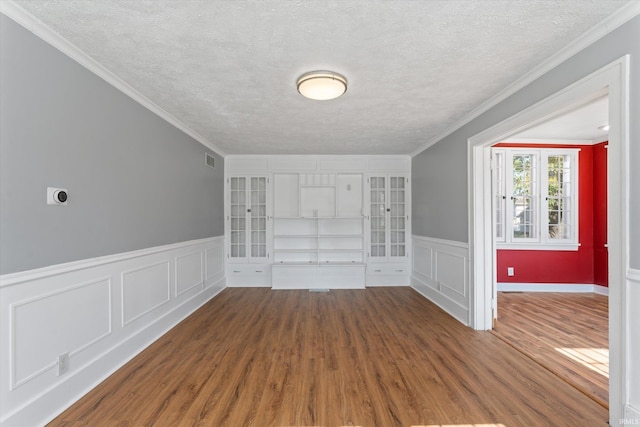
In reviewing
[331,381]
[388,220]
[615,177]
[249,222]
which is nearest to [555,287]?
[388,220]

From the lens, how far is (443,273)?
406 centimetres

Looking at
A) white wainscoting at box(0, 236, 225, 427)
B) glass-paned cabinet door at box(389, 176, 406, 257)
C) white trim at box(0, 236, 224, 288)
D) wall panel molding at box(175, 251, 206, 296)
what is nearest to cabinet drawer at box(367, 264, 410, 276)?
glass-paned cabinet door at box(389, 176, 406, 257)

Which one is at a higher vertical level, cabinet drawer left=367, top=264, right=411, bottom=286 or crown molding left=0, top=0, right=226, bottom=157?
crown molding left=0, top=0, right=226, bottom=157

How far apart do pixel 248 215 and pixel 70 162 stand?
11.5 feet

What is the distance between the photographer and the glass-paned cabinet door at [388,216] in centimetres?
546

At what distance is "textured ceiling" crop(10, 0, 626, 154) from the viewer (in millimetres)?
1604

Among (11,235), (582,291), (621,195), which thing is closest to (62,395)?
(11,235)

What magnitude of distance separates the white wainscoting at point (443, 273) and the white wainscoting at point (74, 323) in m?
3.60

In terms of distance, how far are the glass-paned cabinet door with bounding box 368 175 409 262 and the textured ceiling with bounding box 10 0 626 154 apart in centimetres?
235

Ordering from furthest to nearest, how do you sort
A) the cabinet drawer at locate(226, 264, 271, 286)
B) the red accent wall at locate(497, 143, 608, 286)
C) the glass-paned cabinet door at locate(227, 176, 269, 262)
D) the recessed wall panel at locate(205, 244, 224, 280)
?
the glass-paned cabinet door at locate(227, 176, 269, 262), the cabinet drawer at locate(226, 264, 271, 286), the red accent wall at locate(497, 143, 608, 286), the recessed wall panel at locate(205, 244, 224, 280)

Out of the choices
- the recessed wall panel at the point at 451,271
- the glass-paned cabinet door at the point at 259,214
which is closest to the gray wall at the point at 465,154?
the recessed wall panel at the point at 451,271

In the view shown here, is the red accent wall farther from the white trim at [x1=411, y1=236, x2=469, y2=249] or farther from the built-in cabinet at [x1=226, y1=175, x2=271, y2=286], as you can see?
the built-in cabinet at [x1=226, y1=175, x2=271, y2=286]

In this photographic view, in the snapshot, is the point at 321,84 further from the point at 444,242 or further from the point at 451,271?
the point at 451,271

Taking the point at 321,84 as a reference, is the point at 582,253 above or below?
below
